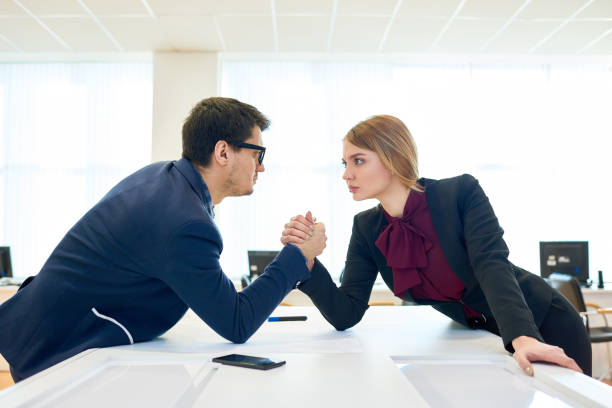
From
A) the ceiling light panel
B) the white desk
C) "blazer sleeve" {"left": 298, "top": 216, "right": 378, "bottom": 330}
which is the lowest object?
the white desk

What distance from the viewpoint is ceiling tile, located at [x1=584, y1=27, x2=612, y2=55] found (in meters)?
4.95

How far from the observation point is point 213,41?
196 inches

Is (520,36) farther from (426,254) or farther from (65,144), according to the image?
(65,144)

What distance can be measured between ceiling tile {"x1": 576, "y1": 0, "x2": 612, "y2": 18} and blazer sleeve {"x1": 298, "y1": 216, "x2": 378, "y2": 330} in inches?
160

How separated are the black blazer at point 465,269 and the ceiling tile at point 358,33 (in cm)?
342

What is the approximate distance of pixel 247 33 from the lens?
4766 millimetres

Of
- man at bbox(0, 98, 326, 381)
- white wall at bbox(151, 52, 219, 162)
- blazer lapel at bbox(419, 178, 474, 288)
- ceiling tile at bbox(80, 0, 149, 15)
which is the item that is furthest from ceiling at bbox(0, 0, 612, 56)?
man at bbox(0, 98, 326, 381)

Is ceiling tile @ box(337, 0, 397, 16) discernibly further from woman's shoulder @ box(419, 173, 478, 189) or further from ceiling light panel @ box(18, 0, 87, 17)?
woman's shoulder @ box(419, 173, 478, 189)

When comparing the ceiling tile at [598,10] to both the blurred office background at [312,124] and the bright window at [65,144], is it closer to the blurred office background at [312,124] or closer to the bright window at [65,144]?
the blurred office background at [312,124]

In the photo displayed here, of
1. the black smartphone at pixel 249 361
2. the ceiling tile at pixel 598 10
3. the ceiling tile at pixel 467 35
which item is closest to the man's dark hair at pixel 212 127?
the black smartphone at pixel 249 361

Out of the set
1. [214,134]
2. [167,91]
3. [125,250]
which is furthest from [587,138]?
[125,250]

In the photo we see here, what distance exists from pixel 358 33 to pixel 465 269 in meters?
3.92

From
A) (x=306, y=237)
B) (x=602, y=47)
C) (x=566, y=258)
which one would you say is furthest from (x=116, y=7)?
(x=602, y=47)

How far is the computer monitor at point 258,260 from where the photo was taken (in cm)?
445
